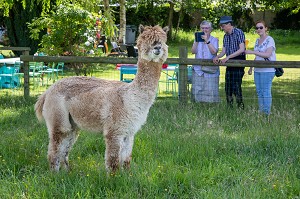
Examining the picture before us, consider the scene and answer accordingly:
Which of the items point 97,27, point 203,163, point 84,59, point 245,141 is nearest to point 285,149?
point 245,141

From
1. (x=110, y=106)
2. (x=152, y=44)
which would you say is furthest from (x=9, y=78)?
(x=152, y=44)

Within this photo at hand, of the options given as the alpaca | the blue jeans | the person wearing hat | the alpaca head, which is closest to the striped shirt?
the person wearing hat

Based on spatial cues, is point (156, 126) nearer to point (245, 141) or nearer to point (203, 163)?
point (245, 141)

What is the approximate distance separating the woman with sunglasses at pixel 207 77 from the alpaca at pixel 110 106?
4441 mm

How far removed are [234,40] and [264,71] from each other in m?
0.78

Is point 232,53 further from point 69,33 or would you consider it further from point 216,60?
point 69,33

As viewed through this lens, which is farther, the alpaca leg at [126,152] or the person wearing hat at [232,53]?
the person wearing hat at [232,53]

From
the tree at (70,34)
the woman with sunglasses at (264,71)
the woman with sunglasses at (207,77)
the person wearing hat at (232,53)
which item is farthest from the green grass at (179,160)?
the tree at (70,34)

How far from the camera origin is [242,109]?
9.42 metres

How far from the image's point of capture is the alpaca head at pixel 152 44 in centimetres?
538

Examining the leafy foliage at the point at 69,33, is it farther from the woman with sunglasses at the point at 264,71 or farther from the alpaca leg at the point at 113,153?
the alpaca leg at the point at 113,153

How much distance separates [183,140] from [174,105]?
3.25 metres

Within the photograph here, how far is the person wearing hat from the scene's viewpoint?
9795mm

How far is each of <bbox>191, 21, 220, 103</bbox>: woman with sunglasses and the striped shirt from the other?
35 centimetres
